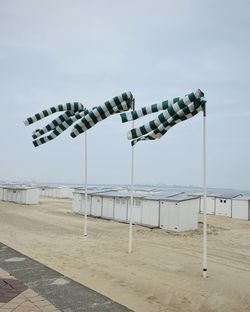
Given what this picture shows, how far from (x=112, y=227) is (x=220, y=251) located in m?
11.2

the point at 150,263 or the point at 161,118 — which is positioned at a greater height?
the point at 161,118

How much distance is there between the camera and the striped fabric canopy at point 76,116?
17156mm

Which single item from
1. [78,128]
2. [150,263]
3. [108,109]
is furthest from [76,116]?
[150,263]

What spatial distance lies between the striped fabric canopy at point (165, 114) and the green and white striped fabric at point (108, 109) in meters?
1.07

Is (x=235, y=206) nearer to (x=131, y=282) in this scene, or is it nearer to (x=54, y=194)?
(x=131, y=282)

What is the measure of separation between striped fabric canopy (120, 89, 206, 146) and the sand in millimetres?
5039

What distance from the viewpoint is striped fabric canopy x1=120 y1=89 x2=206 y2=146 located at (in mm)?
13219

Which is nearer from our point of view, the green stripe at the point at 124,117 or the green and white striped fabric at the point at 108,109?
the green stripe at the point at 124,117

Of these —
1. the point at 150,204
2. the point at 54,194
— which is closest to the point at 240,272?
the point at 150,204

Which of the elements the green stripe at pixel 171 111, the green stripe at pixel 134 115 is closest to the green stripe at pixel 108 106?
the green stripe at pixel 134 115

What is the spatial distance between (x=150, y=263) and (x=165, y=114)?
18.5 feet

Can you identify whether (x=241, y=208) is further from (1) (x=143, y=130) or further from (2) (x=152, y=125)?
(2) (x=152, y=125)

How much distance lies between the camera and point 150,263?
1459cm

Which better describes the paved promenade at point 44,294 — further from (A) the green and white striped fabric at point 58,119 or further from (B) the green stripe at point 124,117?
(A) the green and white striped fabric at point 58,119
